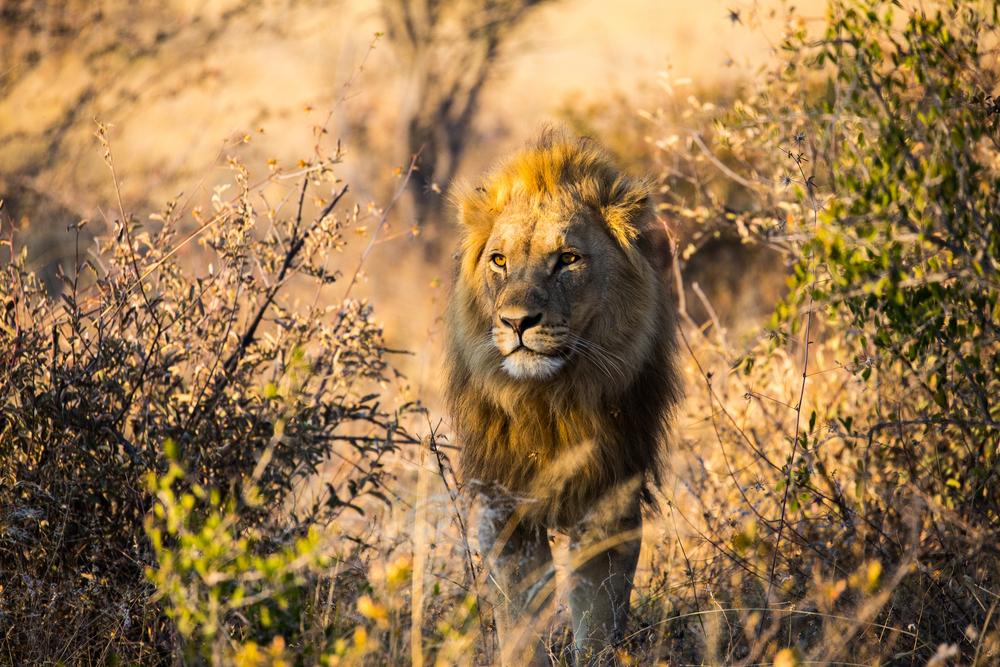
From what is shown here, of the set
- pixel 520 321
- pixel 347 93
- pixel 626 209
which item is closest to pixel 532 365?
pixel 520 321

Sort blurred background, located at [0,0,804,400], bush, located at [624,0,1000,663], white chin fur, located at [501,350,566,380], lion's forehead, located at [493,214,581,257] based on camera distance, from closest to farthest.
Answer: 1. bush, located at [624,0,1000,663]
2. white chin fur, located at [501,350,566,380]
3. lion's forehead, located at [493,214,581,257]
4. blurred background, located at [0,0,804,400]

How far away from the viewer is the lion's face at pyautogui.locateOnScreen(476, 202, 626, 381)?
4016mm

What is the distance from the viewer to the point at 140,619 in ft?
12.9

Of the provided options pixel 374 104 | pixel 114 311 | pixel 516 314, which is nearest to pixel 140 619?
pixel 114 311

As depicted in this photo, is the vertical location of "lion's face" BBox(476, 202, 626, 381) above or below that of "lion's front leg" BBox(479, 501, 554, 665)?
above

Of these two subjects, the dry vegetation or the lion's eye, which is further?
the lion's eye

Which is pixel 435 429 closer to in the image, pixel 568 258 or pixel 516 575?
pixel 516 575

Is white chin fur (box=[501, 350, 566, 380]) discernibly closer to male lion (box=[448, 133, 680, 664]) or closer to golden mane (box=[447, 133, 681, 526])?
male lion (box=[448, 133, 680, 664])

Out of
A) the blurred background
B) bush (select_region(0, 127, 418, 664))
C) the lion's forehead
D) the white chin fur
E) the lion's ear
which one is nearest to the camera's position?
bush (select_region(0, 127, 418, 664))

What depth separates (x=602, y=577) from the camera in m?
4.22

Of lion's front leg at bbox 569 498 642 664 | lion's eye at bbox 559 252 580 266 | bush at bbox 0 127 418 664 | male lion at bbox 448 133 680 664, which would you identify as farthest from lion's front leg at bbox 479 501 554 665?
lion's eye at bbox 559 252 580 266

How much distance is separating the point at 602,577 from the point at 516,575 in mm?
302

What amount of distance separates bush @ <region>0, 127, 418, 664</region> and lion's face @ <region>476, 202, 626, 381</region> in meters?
0.63

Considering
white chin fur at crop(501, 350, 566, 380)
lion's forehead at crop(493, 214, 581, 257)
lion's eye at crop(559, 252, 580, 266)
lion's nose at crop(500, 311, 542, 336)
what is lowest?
white chin fur at crop(501, 350, 566, 380)
